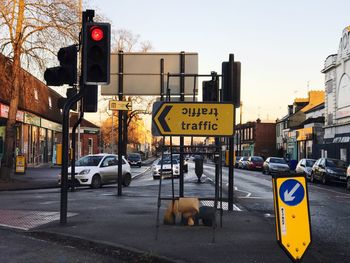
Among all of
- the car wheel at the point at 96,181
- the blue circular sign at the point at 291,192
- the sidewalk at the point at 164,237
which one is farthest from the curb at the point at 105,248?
the car wheel at the point at 96,181

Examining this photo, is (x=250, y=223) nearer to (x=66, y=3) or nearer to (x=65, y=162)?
(x=65, y=162)

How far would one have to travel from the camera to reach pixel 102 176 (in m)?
21.3

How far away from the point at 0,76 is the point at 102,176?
6049mm

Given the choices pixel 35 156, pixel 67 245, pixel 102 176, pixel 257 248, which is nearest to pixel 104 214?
pixel 67 245

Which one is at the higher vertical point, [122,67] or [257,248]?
[122,67]

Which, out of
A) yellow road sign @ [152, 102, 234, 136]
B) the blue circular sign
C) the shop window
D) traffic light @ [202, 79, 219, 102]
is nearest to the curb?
the blue circular sign

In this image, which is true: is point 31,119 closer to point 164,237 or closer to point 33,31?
point 33,31

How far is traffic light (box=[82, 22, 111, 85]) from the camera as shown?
877 centimetres

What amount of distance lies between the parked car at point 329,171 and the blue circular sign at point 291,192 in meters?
23.0

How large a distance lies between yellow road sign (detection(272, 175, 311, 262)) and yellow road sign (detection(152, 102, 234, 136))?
7.82 feet

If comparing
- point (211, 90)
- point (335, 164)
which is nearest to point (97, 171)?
point (211, 90)

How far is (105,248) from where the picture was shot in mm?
7340

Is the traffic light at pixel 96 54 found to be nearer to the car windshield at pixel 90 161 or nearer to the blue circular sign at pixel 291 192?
the blue circular sign at pixel 291 192

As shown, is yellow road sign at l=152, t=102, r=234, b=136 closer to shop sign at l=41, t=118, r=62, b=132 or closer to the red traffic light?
the red traffic light
